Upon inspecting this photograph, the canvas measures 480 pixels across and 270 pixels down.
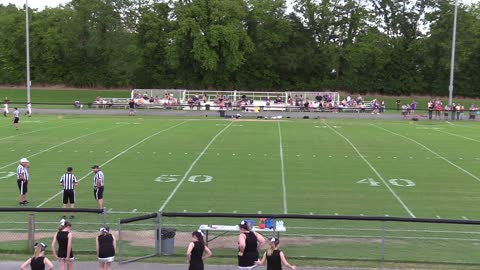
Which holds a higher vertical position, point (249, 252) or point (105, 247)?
point (249, 252)

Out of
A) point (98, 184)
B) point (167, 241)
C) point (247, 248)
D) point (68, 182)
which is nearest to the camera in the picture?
point (247, 248)

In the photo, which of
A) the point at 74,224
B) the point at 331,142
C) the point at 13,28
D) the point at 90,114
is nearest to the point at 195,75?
the point at 13,28

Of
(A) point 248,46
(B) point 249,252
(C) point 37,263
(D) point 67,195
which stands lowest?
(D) point 67,195

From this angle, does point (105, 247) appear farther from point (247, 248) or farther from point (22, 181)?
point (22, 181)

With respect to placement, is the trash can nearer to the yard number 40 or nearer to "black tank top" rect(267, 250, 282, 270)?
"black tank top" rect(267, 250, 282, 270)

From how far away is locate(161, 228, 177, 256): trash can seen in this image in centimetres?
1124

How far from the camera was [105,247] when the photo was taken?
31.8ft

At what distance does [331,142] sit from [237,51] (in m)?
54.3

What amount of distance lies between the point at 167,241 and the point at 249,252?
2.58 metres

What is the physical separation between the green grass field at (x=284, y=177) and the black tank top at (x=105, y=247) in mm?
1943

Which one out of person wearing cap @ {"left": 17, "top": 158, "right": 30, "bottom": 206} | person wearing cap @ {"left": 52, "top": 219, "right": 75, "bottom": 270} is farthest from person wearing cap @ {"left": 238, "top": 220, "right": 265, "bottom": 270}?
person wearing cap @ {"left": 17, "top": 158, "right": 30, "bottom": 206}

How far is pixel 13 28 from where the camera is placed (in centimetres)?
9606

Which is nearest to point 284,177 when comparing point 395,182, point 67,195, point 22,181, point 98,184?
point 395,182

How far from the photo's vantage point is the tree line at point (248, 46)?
84.3 meters
